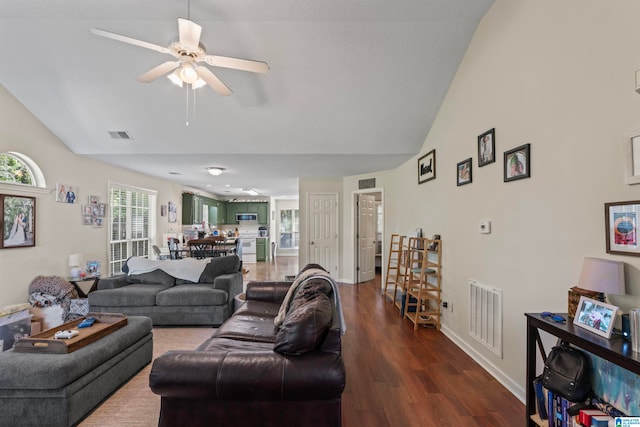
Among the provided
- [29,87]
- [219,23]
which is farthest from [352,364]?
[29,87]

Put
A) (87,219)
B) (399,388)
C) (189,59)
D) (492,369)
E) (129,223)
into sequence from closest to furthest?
1. (189,59)
2. (399,388)
3. (492,369)
4. (87,219)
5. (129,223)

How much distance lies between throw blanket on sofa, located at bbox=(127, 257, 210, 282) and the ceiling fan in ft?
8.31

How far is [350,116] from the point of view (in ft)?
12.2

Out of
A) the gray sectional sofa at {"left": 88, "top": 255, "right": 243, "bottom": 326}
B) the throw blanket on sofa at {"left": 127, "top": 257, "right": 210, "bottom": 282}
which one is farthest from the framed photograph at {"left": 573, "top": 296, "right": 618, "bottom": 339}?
the throw blanket on sofa at {"left": 127, "top": 257, "right": 210, "bottom": 282}

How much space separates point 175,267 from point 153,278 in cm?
33

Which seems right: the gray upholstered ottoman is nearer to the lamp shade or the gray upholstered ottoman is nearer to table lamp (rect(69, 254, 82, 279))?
table lamp (rect(69, 254, 82, 279))

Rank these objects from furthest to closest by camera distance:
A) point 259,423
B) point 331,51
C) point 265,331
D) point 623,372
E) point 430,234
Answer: point 430,234 < point 331,51 < point 265,331 < point 259,423 < point 623,372

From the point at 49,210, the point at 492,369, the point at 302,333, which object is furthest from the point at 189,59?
the point at 492,369

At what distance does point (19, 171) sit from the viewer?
356cm

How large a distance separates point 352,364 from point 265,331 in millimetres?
966

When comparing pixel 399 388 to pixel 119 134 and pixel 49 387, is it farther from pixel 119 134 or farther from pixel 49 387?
pixel 119 134

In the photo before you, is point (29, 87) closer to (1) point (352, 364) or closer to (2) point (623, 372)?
(1) point (352, 364)

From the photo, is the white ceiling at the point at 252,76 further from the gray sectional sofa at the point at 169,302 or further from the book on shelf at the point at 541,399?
the book on shelf at the point at 541,399

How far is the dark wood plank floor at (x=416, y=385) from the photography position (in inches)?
77.3
